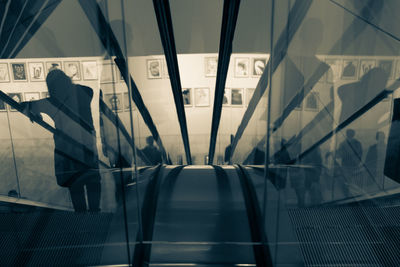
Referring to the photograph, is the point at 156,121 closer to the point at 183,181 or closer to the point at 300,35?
the point at 183,181

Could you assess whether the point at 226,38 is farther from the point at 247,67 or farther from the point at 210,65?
the point at 210,65

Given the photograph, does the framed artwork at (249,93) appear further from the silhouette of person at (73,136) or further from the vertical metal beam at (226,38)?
the silhouette of person at (73,136)

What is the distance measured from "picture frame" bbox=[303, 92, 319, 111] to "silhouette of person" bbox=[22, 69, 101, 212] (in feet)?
4.95

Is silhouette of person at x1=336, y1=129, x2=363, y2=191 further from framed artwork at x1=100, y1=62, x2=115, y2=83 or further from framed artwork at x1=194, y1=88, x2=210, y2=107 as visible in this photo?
framed artwork at x1=194, y1=88, x2=210, y2=107

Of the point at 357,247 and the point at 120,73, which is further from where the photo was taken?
the point at 120,73

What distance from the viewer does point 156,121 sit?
175 inches

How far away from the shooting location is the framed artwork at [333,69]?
6.78ft

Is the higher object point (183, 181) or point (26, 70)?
point (26, 70)

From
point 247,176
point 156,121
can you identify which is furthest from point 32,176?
point 156,121

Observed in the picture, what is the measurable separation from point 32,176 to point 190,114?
640cm

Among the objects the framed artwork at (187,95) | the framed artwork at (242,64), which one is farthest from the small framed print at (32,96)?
the framed artwork at (187,95)

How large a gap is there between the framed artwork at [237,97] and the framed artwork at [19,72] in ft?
13.4

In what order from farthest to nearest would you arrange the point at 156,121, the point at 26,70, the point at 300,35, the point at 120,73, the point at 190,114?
the point at 190,114 → the point at 156,121 → the point at 300,35 → the point at 120,73 → the point at 26,70

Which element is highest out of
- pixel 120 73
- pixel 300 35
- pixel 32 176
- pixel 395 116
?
pixel 300 35
